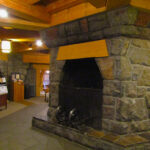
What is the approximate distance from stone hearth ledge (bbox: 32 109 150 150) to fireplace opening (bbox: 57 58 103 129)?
0.15 metres

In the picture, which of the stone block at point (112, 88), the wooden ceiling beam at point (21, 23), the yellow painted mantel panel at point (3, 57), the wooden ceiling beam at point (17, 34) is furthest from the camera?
the yellow painted mantel panel at point (3, 57)

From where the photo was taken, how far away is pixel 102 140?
7.09ft

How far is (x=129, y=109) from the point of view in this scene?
87.5 inches

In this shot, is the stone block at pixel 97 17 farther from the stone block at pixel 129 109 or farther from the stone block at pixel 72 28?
the stone block at pixel 129 109

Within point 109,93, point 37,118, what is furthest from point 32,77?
point 109,93

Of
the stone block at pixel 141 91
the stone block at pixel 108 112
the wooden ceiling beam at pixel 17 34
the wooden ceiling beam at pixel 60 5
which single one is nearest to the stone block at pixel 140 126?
the stone block at pixel 108 112

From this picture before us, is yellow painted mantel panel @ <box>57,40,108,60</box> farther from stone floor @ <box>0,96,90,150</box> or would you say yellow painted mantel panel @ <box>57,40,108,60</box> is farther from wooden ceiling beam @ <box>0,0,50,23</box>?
stone floor @ <box>0,96,90,150</box>

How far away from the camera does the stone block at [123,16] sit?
6.66ft

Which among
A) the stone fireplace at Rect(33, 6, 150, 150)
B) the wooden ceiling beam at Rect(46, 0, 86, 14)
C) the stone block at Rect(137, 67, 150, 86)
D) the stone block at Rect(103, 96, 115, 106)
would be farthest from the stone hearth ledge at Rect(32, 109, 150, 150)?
the wooden ceiling beam at Rect(46, 0, 86, 14)

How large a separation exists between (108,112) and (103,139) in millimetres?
425

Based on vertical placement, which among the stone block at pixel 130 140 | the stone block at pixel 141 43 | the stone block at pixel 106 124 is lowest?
the stone block at pixel 130 140

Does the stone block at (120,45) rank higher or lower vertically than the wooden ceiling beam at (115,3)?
lower

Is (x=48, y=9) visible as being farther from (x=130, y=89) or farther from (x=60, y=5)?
(x=130, y=89)

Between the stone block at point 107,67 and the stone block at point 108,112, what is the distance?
49cm
